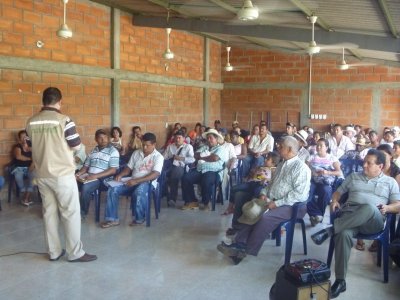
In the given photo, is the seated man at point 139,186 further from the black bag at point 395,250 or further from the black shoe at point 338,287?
the black bag at point 395,250

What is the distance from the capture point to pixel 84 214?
17.1 ft

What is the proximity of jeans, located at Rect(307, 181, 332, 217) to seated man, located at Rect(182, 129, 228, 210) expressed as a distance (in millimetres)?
1331

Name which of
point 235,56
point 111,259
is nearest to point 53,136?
point 111,259

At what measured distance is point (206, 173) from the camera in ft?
18.8

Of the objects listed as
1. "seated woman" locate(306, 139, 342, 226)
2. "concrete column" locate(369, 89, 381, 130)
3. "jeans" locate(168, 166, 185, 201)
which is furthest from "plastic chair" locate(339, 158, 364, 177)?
"concrete column" locate(369, 89, 381, 130)

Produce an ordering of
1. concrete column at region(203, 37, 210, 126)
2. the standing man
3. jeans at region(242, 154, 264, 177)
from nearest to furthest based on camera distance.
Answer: the standing man, jeans at region(242, 154, 264, 177), concrete column at region(203, 37, 210, 126)

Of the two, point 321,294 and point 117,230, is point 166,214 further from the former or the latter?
point 321,294

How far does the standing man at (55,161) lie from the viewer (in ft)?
11.4

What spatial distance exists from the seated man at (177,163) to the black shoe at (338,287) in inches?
120

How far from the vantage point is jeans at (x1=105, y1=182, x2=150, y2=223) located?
4824mm

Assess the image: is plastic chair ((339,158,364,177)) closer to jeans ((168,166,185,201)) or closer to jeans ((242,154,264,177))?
jeans ((242,154,264,177))

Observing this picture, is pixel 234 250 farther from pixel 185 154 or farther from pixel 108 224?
pixel 185 154

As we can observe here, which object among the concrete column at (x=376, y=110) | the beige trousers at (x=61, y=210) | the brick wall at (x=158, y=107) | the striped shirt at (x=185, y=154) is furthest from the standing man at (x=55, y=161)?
the concrete column at (x=376, y=110)

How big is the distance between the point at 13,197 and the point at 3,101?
4.54ft
